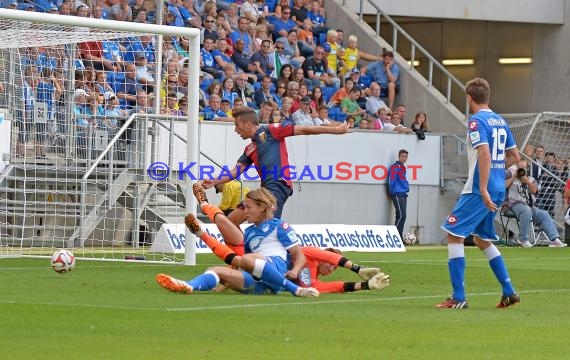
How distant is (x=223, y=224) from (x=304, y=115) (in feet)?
47.4

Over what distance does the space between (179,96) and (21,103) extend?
9.39 ft

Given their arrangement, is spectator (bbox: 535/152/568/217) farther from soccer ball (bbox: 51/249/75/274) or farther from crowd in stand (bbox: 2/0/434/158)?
soccer ball (bbox: 51/249/75/274)

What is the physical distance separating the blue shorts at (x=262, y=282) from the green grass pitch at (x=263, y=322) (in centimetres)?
20

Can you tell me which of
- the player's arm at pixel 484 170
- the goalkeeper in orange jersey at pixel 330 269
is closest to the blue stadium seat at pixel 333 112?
the goalkeeper in orange jersey at pixel 330 269

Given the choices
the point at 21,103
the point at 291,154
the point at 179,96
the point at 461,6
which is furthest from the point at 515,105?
the point at 21,103

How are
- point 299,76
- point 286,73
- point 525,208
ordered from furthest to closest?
point 525,208 → point 299,76 → point 286,73

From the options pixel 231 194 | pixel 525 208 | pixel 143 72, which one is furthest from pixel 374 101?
pixel 143 72

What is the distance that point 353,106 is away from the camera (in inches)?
1230

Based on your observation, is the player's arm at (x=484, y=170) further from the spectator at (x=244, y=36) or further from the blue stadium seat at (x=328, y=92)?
the blue stadium seat at (x=328, y=92)

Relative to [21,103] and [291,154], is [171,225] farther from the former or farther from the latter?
[291,154]

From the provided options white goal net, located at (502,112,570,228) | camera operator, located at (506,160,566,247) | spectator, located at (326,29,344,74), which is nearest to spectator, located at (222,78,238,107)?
spectator, located at (326,29,344,74)

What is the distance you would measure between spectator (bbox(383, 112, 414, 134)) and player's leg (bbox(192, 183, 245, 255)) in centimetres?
1583

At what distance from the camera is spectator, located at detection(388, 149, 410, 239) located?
29.7 m

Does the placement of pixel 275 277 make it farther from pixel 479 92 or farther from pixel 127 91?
Answer: pixel 127 91
